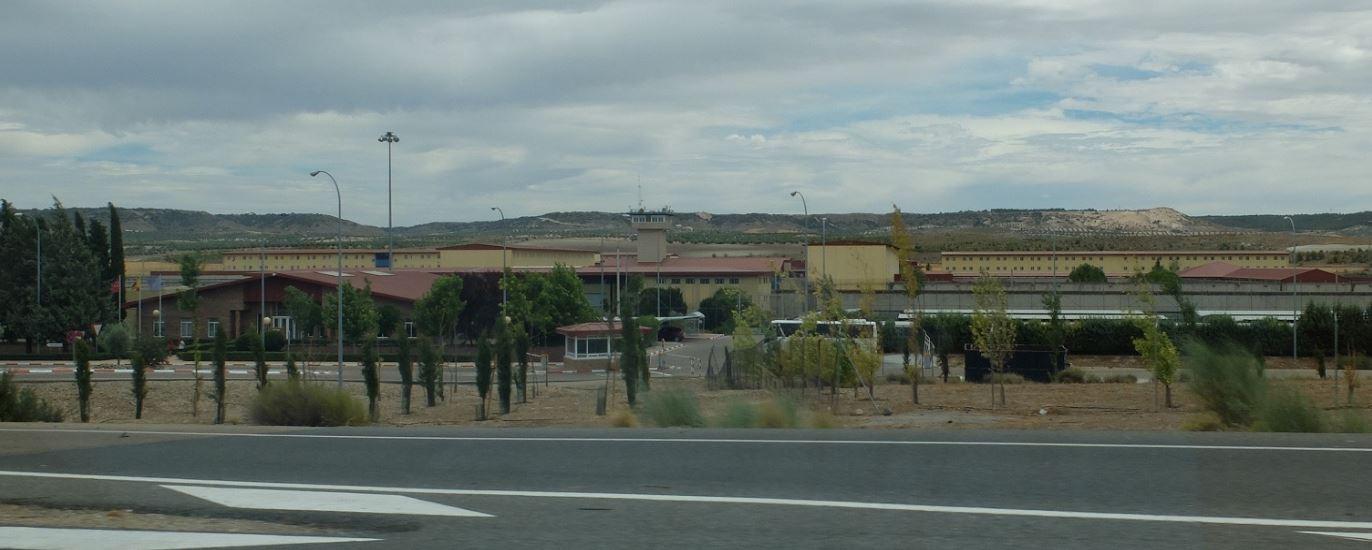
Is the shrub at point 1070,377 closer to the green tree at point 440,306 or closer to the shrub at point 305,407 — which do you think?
the shrub at point 305,407

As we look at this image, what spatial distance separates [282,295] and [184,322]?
27.2 ft

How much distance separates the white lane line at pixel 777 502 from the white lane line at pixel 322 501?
250mm

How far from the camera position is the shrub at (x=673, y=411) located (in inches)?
651

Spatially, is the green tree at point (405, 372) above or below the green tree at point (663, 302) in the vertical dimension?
below

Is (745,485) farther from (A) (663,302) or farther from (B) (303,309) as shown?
(A) (663,302)

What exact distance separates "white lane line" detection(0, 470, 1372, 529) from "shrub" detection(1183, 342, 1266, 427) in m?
9.87

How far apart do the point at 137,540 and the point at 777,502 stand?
4.25 metres

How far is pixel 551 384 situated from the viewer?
46.4 metres

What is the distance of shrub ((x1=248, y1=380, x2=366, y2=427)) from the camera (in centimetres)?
1881

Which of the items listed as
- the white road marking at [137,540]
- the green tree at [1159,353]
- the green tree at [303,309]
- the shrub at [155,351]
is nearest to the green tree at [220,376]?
the shrub at [155,351]

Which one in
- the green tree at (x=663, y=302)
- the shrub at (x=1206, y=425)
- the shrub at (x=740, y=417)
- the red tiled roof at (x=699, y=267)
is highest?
the red tiled roof at (x=699, y=267)

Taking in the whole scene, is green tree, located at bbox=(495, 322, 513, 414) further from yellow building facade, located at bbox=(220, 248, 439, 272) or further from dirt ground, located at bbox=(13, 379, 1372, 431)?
yellow building facade, located at bbox=(220, 248, 439, 272)

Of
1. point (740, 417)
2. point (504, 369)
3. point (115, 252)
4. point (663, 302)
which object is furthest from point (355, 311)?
point (740, 417)

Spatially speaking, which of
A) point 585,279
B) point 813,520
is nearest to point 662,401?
point 813,520
